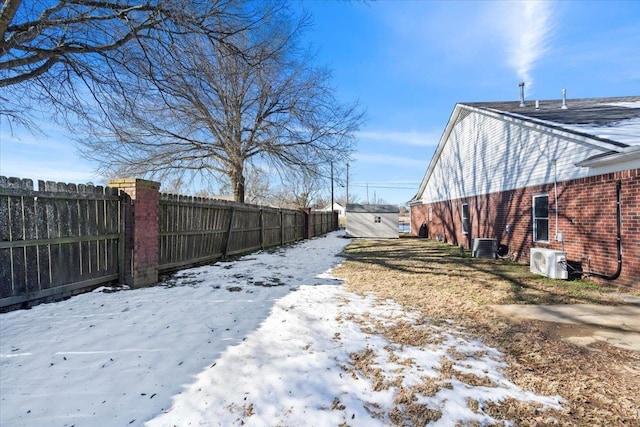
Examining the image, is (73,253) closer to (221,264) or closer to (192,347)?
(192,347)

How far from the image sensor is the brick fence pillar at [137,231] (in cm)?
553

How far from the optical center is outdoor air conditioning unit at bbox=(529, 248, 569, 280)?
6.79m

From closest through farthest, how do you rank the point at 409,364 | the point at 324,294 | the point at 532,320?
the point at 409,364 < the point at 532,320 < the point at 324,294

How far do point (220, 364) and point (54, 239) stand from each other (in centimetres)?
339

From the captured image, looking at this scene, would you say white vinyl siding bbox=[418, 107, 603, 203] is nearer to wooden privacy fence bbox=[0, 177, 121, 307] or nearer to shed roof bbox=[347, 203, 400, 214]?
shed roof bbox=[347, 203, 400, 214]

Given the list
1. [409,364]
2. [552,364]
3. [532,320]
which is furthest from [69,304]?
[532,320]

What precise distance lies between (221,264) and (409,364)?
6.54m

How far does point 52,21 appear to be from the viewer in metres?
4.37

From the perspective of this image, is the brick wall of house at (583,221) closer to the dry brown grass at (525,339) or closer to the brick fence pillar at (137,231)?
the dry brown grass at (525,339)

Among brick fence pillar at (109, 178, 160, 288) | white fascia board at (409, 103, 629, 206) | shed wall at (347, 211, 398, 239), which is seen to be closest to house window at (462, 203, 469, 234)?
white fascia board at (409, 103, 629, 206)

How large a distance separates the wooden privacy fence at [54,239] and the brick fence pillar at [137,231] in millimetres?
159

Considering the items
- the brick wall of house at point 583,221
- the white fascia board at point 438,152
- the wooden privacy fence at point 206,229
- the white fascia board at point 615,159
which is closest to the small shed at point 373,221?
the white fascia board at point 438,152

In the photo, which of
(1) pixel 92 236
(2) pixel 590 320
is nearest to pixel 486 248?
(2) pixel 590 320

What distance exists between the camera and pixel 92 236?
4988 millimetres
